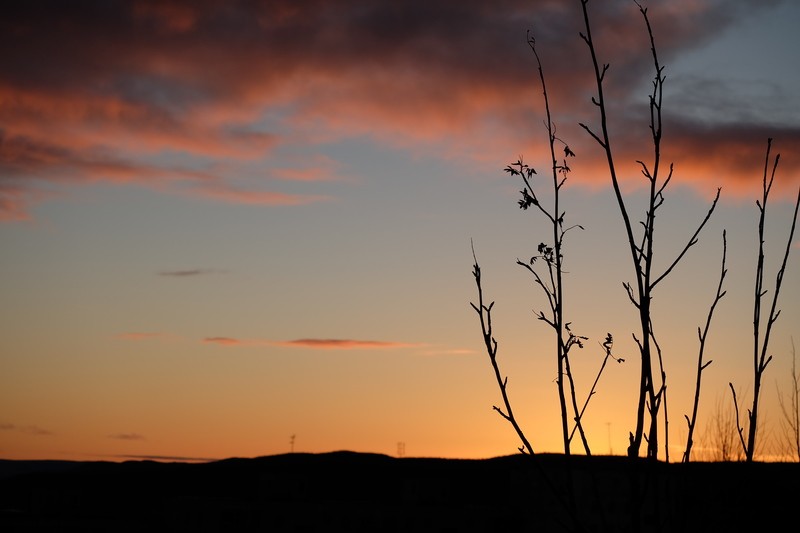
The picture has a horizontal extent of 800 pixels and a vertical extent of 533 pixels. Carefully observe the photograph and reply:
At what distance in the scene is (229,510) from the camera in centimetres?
4719

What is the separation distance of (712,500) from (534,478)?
41.1 m

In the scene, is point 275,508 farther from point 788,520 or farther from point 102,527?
point 788,520

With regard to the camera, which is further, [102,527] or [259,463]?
[259,463]

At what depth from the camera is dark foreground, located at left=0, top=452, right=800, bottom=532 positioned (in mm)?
2717

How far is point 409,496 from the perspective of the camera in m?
52.0

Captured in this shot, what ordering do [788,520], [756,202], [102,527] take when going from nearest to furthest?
1. [756,202]
2. [788,520]
3. [102,527]

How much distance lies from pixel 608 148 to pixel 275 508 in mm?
47872

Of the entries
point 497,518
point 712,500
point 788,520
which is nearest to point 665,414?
point 712,500

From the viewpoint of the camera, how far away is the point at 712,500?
2479 mm

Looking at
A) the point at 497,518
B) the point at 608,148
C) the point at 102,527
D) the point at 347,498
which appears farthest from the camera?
the point at 347,498

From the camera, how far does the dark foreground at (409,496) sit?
8.91 feet

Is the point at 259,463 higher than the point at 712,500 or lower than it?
higher

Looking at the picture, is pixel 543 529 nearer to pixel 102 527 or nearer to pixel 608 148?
pixel 102 527

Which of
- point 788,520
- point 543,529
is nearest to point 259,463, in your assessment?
point 543,529
